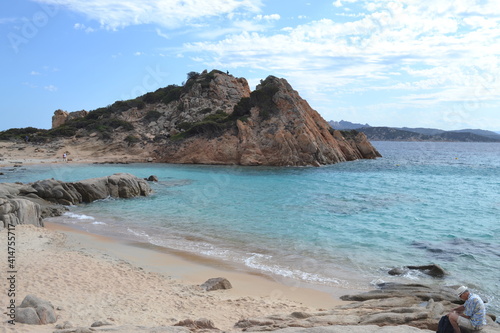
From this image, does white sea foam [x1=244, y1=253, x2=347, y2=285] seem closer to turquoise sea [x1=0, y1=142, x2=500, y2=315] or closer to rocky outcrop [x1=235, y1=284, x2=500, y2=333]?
turquoise sea [x1=0, y1=142, x2=500, y2=315]

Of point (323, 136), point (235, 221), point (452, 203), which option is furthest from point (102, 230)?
point (323, 136)

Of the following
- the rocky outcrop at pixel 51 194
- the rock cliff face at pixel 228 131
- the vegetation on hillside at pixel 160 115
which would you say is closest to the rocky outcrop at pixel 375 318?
the rocky outcrop at pixel 51 194

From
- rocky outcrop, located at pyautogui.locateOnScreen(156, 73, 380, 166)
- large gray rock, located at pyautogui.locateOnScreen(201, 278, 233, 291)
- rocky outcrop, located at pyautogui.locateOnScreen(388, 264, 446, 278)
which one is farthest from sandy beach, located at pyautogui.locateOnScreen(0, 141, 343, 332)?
rocky outcrop, located at pyautogui.locateOnScreen(156, 73, 380, 166)

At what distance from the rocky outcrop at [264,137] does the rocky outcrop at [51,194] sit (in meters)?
24.1

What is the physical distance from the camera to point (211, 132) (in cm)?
5453

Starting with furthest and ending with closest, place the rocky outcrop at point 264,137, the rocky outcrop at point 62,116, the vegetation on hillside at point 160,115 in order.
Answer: the rocky outcrop at point 62,116 → the vegetation on hillside at point 160,115 → the rocky outcrop at point 264,137

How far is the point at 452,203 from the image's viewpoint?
84.5 feet

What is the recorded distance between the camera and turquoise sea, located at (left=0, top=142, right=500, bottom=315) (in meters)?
12.5

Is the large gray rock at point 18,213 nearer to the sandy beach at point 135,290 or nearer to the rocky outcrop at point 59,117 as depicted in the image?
the sandy beach at point 135,290

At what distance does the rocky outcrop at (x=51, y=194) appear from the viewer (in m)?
16.0

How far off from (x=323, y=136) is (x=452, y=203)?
Result: 106 ft

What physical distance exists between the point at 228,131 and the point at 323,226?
36.4 m

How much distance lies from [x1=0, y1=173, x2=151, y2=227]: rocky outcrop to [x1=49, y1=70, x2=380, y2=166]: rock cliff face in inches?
961

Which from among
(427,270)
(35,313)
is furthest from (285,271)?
(35,313)
